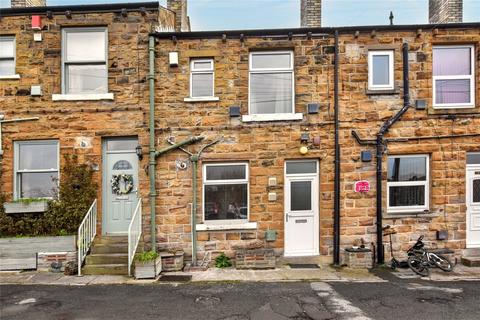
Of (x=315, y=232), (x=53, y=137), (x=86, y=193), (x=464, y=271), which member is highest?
(x=53, y=137)

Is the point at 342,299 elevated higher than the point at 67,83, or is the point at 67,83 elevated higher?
the point at 67,83

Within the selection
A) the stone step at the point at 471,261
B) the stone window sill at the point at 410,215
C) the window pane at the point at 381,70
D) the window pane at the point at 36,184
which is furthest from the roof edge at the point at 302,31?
the stone step at the point at 471,261

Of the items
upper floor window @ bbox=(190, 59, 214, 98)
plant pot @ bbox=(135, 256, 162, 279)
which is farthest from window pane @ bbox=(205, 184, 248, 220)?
upper floor window @ bbox=(190, 59, 214, 98)

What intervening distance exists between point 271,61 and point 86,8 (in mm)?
5067

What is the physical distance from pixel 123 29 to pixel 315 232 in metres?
7.40

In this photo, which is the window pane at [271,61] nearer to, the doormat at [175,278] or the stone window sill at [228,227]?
the stone window sill at [228,227]

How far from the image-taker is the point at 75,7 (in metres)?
9.20

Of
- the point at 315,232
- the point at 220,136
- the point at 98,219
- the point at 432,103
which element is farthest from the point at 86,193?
the point at 432,103

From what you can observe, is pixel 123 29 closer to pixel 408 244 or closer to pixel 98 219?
pixel 98 219

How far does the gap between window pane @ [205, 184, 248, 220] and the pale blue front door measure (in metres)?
2.04

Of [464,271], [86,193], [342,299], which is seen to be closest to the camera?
[342,299]

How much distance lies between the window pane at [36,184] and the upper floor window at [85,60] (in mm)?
2336

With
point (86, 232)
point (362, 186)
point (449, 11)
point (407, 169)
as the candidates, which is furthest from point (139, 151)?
point (449, 11)

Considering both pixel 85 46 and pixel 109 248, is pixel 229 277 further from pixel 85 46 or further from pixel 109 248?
pixel 85 46
